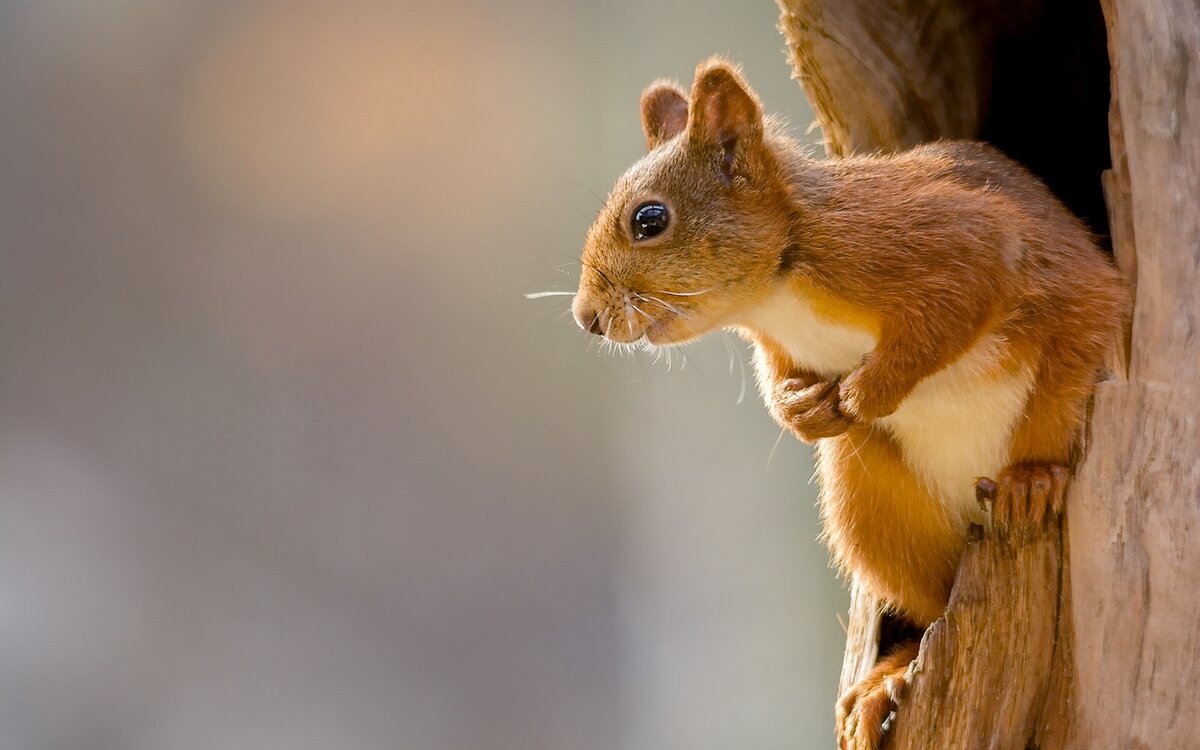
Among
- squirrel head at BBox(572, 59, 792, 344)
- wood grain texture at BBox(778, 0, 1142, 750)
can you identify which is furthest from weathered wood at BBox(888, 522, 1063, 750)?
squirrel head at BBox(572, 59, 792, 344)

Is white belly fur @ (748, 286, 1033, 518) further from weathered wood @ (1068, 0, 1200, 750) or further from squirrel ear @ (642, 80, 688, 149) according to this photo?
squirrel ear @ (642, 80, 688, 149)

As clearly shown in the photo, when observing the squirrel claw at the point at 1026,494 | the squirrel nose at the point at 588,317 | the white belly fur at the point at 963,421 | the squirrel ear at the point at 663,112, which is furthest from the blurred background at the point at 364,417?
the squirrel claw at the point at 1026,494

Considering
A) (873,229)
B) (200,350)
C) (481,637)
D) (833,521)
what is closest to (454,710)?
(481,637)

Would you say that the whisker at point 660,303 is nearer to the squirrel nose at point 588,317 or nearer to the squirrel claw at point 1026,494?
the squirrel nose at point 588,317

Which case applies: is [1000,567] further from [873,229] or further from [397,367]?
[397,367]

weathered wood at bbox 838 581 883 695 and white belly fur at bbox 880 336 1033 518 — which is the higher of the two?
white belly fur at bbox 880 336 1033 518

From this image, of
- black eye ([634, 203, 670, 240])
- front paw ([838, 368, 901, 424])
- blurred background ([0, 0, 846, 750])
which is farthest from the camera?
blurred background ([0, 0, 846, 750])

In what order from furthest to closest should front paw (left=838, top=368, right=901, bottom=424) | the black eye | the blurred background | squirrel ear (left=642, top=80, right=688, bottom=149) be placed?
the blurred background
squirrel ear (left=642, top=80, right=688, bottom=149)
the black eye
front paw (left=838, top=368, right=901, bottom=424)
